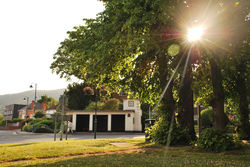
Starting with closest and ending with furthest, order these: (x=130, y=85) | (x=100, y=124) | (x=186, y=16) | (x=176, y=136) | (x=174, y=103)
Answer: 1. (x=186, y=16)
2. (x=176, y=136)
3. (x=174, y=103)
4. (x=130, y=85)
5. (x=100, y=124)

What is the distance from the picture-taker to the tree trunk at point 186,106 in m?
11.6

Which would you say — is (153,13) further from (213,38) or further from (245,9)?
(245,9)

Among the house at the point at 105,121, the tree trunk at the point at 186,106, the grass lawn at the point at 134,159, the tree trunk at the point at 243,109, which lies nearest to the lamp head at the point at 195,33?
the tree trunk at the point at 186,106

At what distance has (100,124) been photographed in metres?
40.7

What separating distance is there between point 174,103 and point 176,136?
201 cm

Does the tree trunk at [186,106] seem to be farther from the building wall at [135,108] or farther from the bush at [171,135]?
the building wall at [135,108]

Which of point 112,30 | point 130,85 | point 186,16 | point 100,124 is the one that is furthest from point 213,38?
point 100,124

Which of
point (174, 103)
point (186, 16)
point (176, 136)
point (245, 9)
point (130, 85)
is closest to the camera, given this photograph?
point (245, 9)

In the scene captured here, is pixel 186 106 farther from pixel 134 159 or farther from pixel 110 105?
pixel 110 105

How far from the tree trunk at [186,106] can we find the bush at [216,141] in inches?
93.8

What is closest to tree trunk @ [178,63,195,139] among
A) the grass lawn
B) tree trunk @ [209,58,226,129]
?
tree trunk @ [209,58,226,129]

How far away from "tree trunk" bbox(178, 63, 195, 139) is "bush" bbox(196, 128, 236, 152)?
2.38m

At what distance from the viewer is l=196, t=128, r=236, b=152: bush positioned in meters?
8.54

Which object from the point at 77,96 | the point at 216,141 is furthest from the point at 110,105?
the point at 216,141
